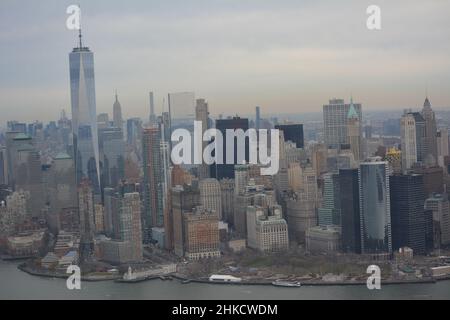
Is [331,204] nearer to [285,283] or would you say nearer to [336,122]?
[336,122]

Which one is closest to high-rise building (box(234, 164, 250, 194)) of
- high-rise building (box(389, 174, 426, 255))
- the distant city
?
the distant city

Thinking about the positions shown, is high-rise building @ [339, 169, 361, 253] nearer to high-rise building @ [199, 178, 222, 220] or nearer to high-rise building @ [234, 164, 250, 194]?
high-rise building @ [234, 164, 250, 194]

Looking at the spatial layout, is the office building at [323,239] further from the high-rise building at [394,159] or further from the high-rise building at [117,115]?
the high-rise building at [117,115]

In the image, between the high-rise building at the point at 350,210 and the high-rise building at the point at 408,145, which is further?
the high-rise building at the point at 408,145

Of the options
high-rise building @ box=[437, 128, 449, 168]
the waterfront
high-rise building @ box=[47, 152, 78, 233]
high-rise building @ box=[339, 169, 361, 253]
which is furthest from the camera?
high-rise building @ box=[437, 128, 449, 168]

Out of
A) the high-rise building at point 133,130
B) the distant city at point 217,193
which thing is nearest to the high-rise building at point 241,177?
the distant city at point 217,193
